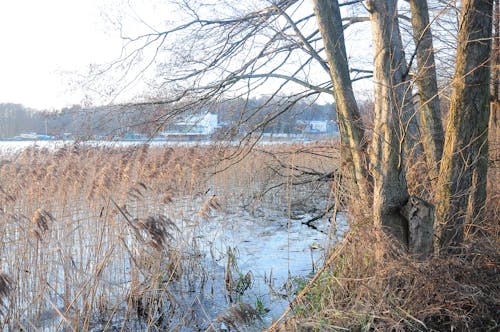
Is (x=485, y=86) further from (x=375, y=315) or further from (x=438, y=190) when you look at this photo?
(x=375, y=315)

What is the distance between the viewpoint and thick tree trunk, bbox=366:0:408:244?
3396 millimetres

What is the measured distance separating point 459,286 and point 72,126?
4.76m

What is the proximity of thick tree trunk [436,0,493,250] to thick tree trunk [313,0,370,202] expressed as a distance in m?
0.76

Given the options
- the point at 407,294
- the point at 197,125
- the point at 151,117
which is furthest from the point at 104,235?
the point at 407,294

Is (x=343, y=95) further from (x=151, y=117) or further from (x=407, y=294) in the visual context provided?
(x=151, y=117)

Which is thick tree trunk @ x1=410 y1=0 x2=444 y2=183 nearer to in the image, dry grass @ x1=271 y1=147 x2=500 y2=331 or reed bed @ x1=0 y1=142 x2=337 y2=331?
reed bed @ x1=0 y1=142 x2=337 y2=331

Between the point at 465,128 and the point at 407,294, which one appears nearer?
the point at 407,294

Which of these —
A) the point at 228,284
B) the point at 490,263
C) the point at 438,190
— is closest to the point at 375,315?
the point at 490,263

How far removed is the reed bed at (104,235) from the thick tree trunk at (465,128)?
1253mm

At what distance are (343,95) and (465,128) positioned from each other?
1.30 meters

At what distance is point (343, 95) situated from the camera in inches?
172

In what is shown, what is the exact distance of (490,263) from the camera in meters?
3.28

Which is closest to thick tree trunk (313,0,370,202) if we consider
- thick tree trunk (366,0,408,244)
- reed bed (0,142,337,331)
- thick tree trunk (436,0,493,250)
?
reed bed (0,142,337,331)

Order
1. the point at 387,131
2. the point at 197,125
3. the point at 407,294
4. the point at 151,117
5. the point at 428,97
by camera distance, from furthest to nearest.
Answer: the point at 197,125 → the point at 151,117 → the point at 428,97 → the point at 387,131 → the point at 407,294
